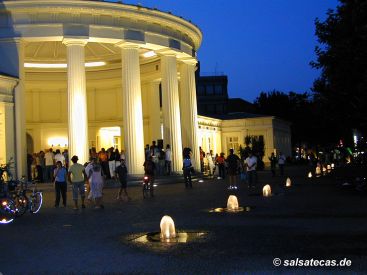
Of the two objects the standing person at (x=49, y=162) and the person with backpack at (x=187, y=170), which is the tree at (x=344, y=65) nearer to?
the person with backpack at (x=187, y=170)

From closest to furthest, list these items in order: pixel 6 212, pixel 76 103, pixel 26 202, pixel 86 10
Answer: pixel 6 212 → pixel 26 202 → pixel 76 103 → pixel 86 10

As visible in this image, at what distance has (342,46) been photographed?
755 inches

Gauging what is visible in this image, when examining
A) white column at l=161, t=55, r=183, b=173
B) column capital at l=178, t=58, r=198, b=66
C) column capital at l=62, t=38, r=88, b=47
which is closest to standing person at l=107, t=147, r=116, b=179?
white column at l=161, t=55, r=183, b=173

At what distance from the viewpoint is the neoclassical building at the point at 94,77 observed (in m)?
26.0

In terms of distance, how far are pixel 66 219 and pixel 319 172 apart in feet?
79.6

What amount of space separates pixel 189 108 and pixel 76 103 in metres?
9.64

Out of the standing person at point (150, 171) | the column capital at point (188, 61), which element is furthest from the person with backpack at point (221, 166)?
the standing person at point (150, 171)

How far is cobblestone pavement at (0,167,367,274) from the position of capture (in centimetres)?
777

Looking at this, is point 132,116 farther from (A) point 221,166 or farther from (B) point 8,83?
(A) point 221,166

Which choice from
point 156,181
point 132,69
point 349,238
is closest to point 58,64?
point 132,69

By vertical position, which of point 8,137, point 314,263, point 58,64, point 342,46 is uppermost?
point 58,64

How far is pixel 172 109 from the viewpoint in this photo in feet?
101

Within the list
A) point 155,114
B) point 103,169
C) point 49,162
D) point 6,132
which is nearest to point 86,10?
point 6,132

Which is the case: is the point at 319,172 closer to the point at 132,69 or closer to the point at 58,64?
the point at 132,69
